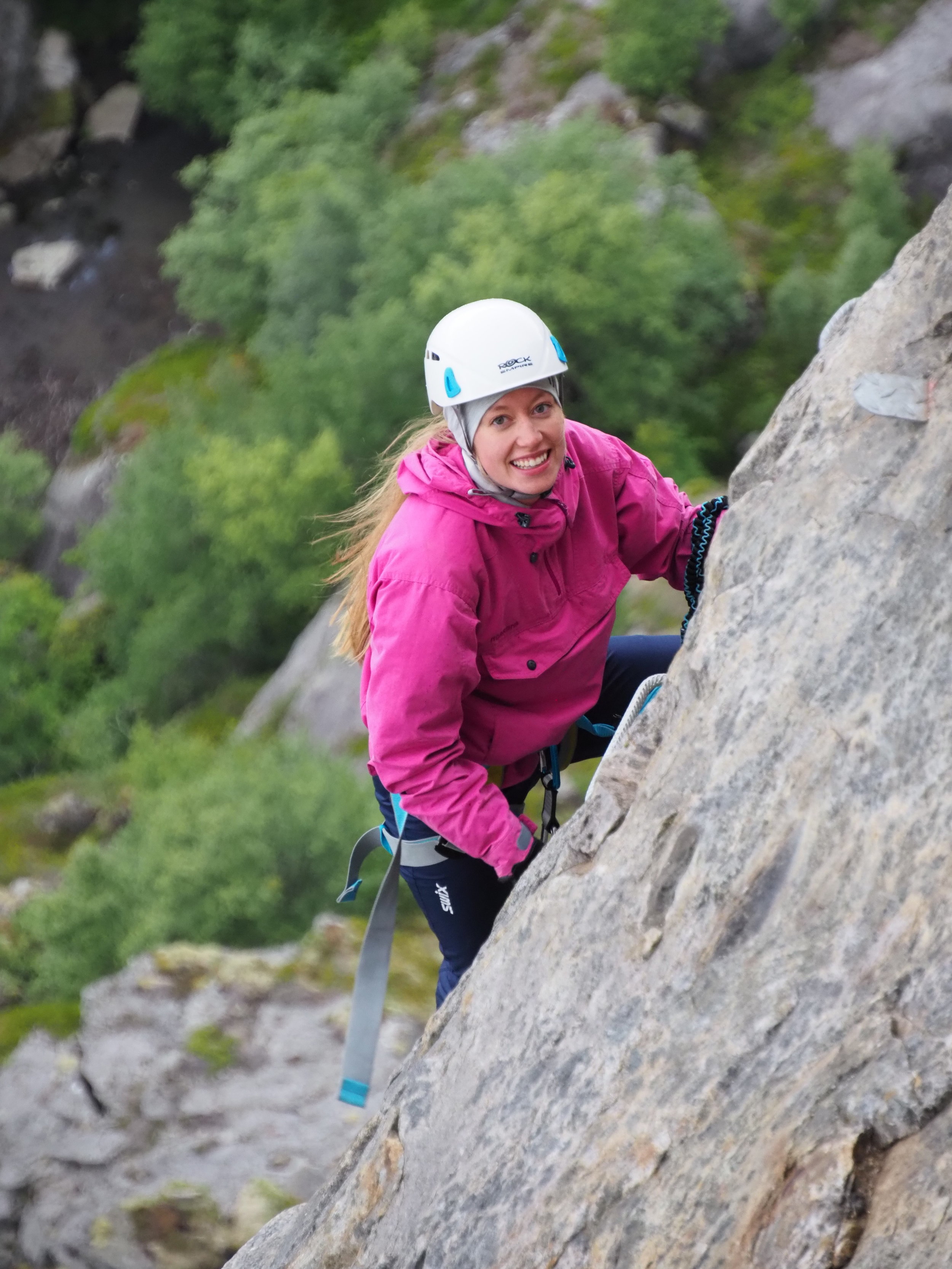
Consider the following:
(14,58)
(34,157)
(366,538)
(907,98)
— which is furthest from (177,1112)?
(14,58)

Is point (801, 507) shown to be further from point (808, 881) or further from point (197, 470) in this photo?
point (197, 470)

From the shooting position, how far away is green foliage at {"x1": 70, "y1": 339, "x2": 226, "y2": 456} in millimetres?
35094

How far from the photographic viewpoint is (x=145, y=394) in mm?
36438

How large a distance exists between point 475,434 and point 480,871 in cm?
204

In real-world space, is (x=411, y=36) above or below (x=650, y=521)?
above

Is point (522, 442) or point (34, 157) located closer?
point (522, 442)

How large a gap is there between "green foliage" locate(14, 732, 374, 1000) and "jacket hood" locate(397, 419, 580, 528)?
399 inches

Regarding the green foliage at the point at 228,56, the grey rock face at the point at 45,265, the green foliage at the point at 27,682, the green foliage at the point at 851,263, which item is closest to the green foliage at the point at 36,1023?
the green foliage at the point at 27,682

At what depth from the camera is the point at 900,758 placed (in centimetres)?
343

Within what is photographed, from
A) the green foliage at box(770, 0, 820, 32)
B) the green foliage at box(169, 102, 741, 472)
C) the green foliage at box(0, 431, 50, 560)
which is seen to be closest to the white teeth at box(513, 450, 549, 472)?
the green foliage at box(169, 102, 741, 472)

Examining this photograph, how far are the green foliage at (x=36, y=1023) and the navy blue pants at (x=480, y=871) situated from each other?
24.7ft

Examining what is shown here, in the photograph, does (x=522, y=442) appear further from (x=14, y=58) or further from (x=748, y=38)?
(x=14, y=58)

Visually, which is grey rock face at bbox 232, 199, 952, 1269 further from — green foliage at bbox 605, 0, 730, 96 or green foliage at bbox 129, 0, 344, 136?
green foliage at bbox 129, 0, 344, 136

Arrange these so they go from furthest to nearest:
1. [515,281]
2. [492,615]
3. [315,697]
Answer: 1. [515,281]
2. [315,697]
3. [492,615]
